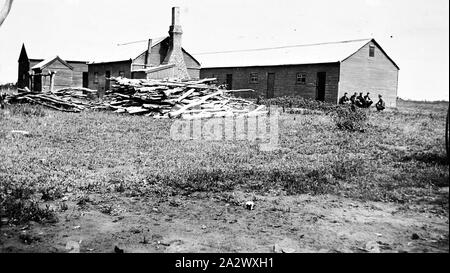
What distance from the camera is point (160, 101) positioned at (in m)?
23.5

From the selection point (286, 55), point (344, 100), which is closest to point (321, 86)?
point (344, 100)

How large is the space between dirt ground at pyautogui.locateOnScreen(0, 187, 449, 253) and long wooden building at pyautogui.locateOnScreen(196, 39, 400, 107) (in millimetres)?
26741

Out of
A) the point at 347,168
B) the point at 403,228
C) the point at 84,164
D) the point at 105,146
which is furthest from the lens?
the point at 105,146

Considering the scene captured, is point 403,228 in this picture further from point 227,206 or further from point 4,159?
point 4,159

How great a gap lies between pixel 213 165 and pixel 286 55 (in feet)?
94.2

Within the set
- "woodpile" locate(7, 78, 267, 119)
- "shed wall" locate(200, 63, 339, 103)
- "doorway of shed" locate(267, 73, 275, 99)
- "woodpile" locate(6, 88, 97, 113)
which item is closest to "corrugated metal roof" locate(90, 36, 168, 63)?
"shed wall" locate(200, 63, 339, 103)

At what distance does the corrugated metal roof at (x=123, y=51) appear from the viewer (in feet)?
124

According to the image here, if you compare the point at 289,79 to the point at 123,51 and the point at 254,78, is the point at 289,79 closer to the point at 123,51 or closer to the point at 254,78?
the point at 254,78

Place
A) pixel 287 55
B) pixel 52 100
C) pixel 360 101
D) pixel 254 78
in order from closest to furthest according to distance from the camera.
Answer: pixel 52 100
pixel 360 101
pixel 287 55
pixel 254 78

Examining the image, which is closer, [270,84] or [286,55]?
[286,55]

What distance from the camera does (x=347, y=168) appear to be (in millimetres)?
8805

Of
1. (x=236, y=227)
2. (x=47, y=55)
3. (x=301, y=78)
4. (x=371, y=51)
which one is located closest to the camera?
(x=236, y=227)
